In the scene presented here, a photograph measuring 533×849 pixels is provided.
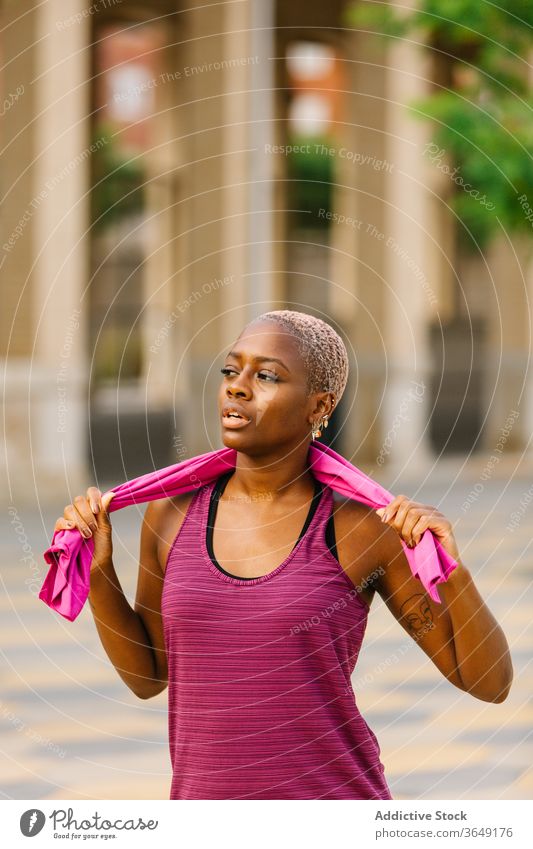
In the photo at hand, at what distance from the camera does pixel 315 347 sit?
241 cm

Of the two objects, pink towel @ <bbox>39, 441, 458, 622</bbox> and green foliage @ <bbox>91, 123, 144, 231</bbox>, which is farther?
green foliage @ <bbox>91, 123, 144, 231</bbox>

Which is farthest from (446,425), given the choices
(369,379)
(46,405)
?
(46,405)

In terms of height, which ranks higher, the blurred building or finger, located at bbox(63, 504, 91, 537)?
the blurred building

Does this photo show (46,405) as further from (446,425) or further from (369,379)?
(446,425)

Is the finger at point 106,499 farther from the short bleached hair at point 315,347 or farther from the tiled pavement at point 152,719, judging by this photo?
the tiled pavement at point 152,719

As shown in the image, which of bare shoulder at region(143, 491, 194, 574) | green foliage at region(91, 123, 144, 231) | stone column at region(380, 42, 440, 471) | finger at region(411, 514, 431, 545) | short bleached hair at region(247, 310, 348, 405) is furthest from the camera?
green foliage at region(91, 123, 144, 231)

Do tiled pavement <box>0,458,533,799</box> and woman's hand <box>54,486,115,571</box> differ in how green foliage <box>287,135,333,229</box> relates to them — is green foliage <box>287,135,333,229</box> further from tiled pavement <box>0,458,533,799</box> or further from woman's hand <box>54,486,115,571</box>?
woman's hand <box>54,486,115,571</box>

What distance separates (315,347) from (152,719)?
525 centimetres

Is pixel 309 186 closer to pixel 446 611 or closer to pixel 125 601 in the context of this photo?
pixel 125 601

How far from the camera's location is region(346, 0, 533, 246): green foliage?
35.9 feet

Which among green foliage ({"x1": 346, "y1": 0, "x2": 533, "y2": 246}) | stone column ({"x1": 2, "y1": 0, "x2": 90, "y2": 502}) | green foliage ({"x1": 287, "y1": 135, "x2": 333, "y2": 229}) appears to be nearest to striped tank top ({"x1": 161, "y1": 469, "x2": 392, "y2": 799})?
green foliage ({"x1": 346, "y1": 0, "x2": 533, "y2": 246})

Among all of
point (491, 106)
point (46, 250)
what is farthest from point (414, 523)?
point (46, 250)
